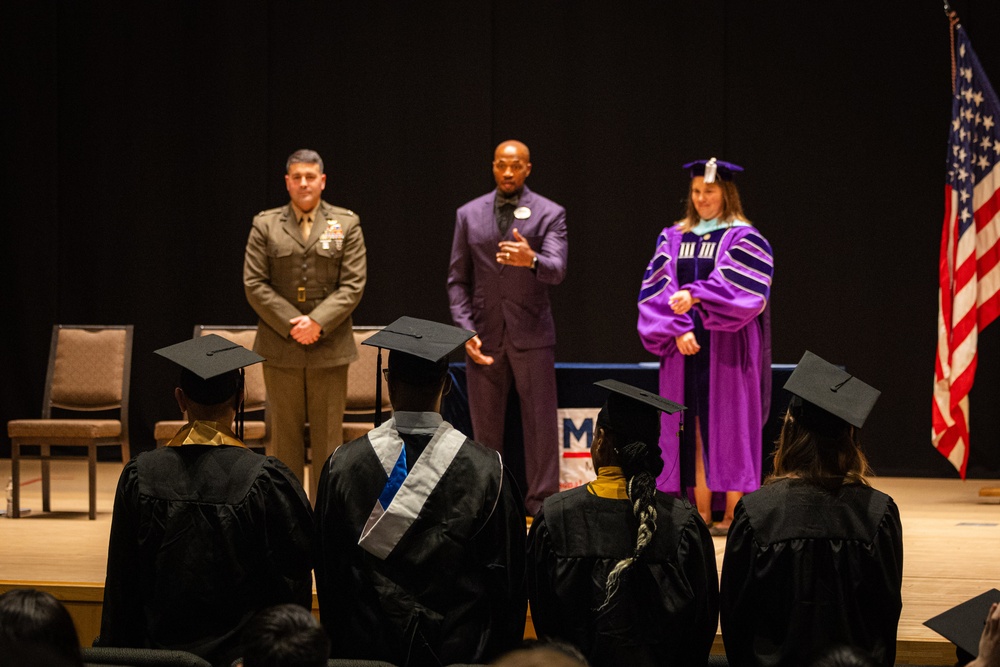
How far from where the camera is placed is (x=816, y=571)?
9.23ft

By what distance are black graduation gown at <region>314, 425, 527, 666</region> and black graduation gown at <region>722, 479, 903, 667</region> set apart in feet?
1.94

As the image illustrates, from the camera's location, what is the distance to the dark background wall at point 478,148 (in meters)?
7.73

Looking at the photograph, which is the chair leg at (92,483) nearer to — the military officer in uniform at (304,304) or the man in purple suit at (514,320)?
the military officer in uniform at (304,304)

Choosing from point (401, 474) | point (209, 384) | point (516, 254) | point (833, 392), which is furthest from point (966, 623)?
point (516, 254)

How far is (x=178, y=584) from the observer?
9.76 feet

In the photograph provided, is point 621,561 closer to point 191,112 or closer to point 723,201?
point 723,201

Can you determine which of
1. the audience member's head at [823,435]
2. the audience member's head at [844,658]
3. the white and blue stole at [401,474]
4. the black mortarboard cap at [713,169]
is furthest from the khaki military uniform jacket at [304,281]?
the audience member's head at [844,658]

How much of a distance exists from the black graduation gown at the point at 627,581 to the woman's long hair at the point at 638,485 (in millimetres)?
37

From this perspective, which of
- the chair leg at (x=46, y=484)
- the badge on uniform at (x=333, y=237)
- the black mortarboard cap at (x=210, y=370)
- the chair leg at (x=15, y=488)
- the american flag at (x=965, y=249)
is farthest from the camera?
the american flag at (x=965, y=249)

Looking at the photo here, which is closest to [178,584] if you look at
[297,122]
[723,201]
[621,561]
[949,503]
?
[621,561]

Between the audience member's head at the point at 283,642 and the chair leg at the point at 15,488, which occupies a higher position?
the audience member's head at the point at 283,642

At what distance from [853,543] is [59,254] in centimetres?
722

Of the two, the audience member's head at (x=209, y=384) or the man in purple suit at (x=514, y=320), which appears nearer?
the audience member's head at (x=209, y=384)

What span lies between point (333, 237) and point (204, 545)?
9.50 ft
